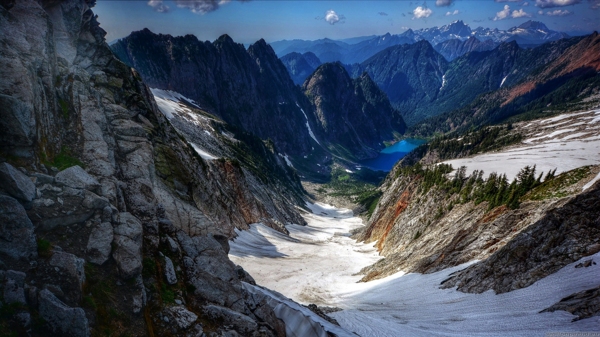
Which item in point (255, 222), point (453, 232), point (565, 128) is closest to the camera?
point (453, 232)

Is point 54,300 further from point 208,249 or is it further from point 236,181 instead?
point 236,181

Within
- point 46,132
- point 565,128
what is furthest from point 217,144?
point 565,128

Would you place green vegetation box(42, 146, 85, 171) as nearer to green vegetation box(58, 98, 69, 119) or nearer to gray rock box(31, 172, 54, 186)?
gray rock box(31, 172, 54, 186)

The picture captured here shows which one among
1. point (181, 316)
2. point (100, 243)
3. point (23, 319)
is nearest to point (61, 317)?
point (23, 319)

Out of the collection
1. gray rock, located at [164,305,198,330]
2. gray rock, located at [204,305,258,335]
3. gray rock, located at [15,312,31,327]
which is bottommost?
gray rock, located at [204,305,258,335]

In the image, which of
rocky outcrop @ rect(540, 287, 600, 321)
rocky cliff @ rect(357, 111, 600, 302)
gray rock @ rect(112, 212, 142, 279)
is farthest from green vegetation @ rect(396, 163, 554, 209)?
gray rock @ rect(112, 212, 142, 279)

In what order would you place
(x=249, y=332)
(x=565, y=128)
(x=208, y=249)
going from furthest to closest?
(x=565, y=128), (x=208, y=249), (x=249, y=332)

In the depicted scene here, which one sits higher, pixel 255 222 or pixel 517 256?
pixel 517 256
